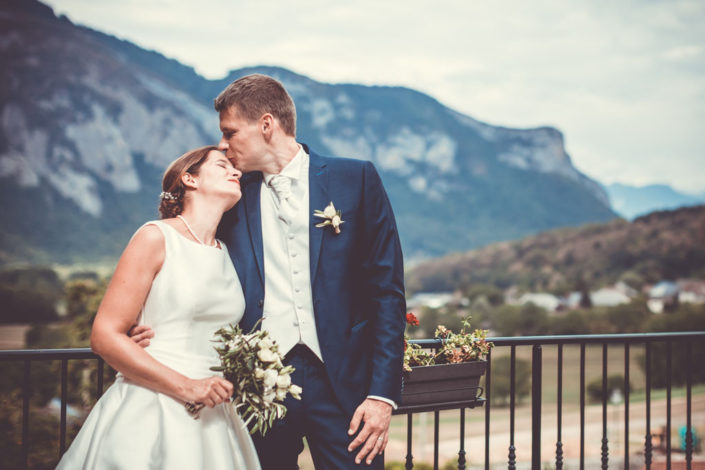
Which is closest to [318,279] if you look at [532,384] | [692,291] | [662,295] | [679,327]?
[532,384]

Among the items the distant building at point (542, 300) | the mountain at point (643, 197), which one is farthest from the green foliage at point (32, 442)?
the mountain at point (643, 197)

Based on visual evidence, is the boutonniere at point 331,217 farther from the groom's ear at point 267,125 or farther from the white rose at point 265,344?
the white rose at point 265,344

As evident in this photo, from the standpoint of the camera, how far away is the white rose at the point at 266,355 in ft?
5.64

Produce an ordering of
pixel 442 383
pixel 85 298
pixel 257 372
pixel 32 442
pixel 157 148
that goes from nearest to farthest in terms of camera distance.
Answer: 1. pixel 257 372
2. pixel 442 383
3. pixel 32 442
4. pixel 85 298
5. pixel 157 148

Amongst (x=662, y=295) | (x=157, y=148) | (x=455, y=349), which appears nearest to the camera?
(x=455, y=349)

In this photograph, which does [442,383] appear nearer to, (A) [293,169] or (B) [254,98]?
(A) [293,169]

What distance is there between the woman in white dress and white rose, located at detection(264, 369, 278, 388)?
12cm

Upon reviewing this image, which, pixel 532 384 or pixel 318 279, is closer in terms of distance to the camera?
pixel 318 279

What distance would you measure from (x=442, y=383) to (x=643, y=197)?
6879 inches

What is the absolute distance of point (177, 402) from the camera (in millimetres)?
1854

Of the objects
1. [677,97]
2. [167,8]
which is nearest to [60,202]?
[167,8]

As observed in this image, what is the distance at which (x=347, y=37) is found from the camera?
129875 mm

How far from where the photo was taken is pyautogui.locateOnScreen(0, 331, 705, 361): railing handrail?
7.58ft

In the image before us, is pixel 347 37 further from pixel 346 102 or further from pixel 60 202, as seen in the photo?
pixel 60 202
